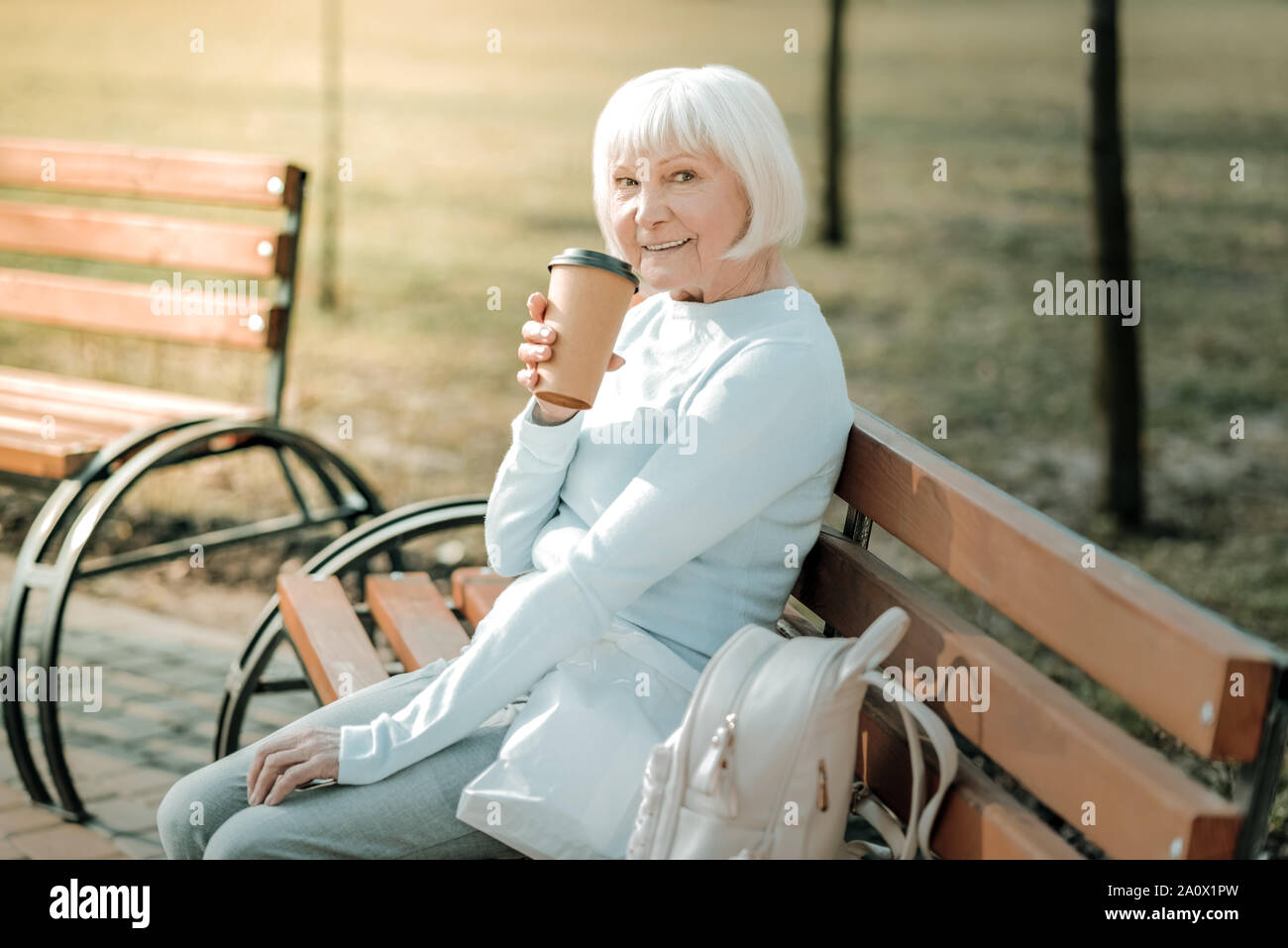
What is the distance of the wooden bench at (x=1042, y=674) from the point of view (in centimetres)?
151

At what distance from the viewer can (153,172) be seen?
4.69m

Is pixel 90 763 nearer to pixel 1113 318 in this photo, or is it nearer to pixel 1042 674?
pixel 1042 674

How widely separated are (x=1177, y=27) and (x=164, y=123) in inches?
607

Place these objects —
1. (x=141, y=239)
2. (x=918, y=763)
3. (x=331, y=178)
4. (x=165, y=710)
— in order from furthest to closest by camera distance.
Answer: (x=331, y=178) → (x=141, y=239) → (x=165, y=710) → (x=918, y=763)

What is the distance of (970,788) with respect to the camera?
193 centimetres

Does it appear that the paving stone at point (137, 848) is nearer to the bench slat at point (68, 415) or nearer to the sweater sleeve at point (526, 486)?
the bench slat at point (68, 415)

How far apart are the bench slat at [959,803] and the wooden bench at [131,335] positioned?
201 cm

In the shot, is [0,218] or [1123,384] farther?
[1123,384]

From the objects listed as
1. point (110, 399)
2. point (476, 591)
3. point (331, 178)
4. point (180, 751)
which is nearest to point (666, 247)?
point (476, 591)

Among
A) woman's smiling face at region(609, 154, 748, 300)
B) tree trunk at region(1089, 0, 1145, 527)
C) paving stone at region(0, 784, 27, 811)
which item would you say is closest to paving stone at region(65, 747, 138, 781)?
paving stone at region(0, 784, 27, 811)

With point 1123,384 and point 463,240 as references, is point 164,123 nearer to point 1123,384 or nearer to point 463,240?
point 463,240

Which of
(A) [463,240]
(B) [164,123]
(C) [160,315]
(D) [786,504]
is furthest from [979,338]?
(B) [164,123]

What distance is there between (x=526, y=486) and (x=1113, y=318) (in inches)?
155

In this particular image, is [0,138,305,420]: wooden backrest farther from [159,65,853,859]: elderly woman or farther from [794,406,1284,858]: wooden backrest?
[794,406,1284,858]: wooden backrest
